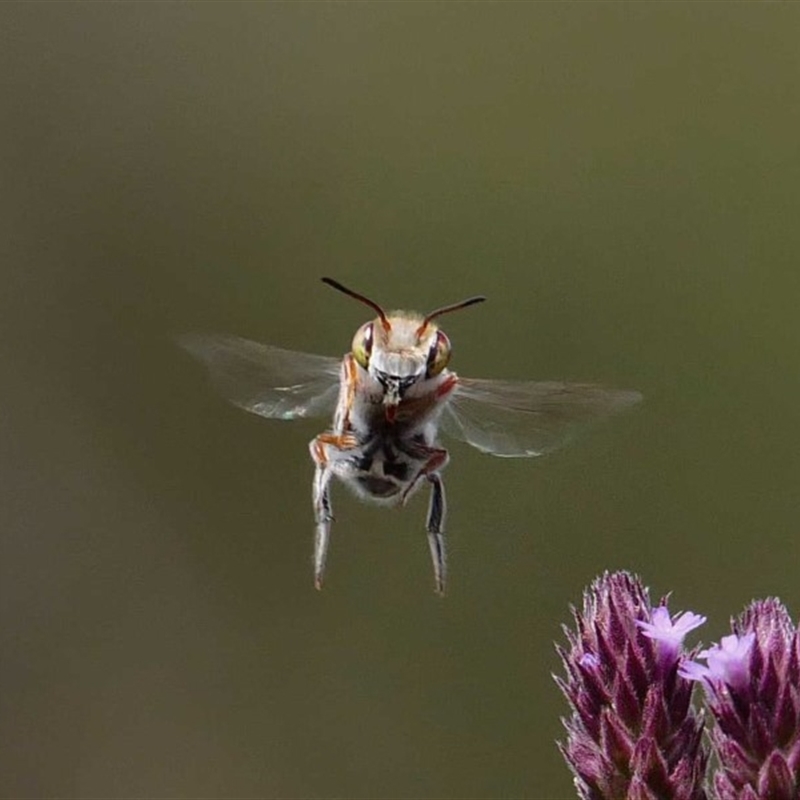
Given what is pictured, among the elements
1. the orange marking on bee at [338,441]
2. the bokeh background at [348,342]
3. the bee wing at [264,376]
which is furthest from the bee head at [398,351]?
the bokeh background at [348,342]

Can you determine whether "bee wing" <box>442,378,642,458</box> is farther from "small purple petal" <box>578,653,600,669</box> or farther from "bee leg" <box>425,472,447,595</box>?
"small purple petal" <box>578,653,600,669</box>

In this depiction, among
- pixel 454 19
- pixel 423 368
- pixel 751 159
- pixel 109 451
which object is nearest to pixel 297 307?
pixel 109 451

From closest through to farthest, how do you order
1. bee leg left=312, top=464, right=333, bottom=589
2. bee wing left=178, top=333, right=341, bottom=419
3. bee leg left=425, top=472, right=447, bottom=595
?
bee leg left=312, top=464, right=333, bottom=589 → bee leg left=425, top=472, right=447, bottom=595 → bee wing left=178, top=333, right=341, bottom=419

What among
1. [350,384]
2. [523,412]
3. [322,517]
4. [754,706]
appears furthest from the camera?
[523,412]

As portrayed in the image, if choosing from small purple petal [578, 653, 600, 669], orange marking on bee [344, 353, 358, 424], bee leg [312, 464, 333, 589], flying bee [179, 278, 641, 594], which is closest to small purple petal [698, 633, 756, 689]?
small purple petal [578, 653, 600, 669]

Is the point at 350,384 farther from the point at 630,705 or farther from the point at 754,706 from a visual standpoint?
the point at 754,706

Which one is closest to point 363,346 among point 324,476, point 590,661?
point 324,476

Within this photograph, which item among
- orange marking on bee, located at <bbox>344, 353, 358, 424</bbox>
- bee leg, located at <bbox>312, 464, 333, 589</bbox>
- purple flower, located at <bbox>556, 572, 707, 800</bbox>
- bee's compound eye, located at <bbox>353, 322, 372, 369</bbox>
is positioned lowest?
purple flower, located at <bbox>556, 572, 707, 800</bbox>
